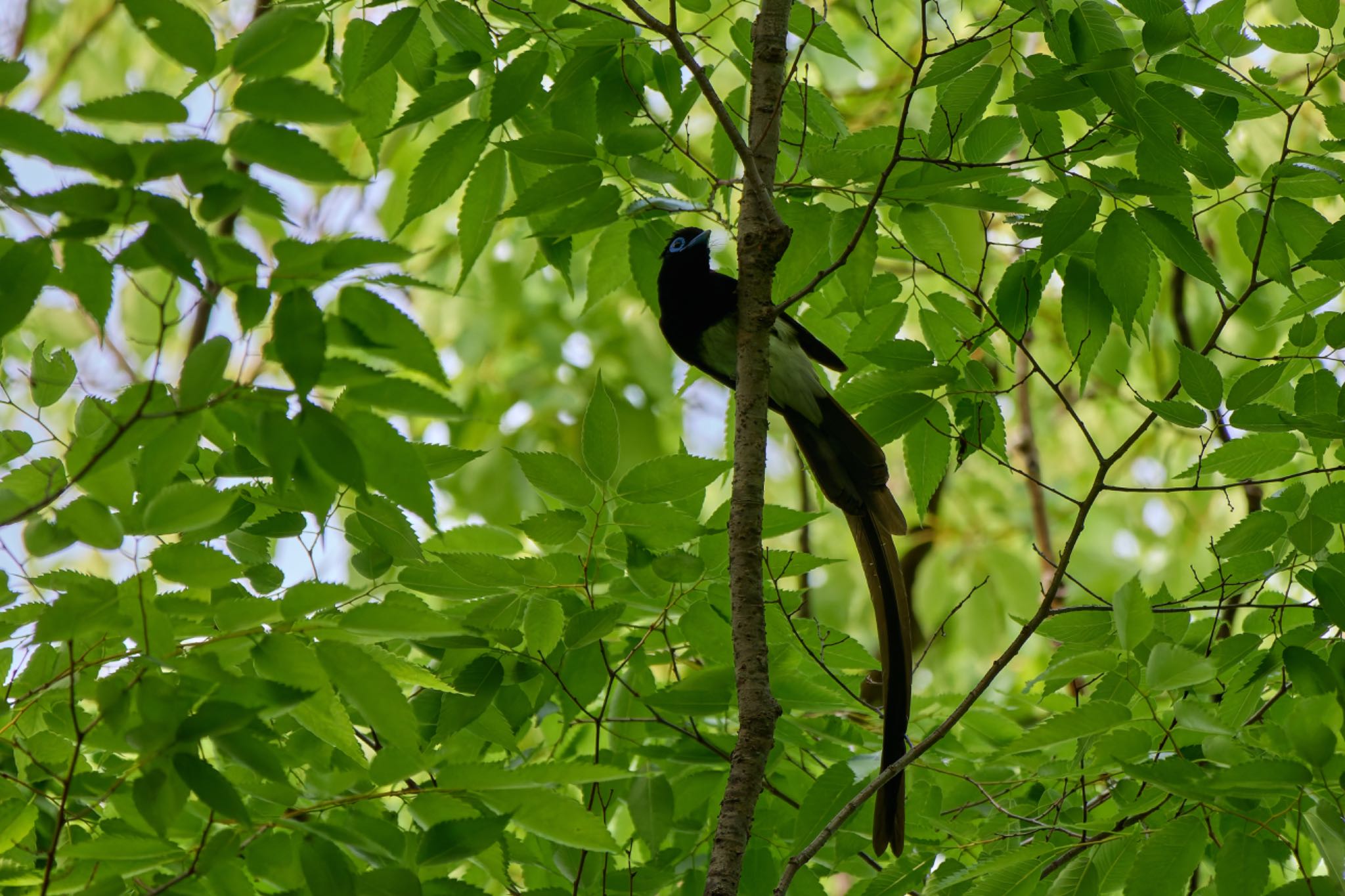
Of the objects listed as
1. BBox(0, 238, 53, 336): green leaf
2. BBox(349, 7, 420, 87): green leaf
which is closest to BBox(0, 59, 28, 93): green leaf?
BBox(0, 238, 53, 336): green leaf

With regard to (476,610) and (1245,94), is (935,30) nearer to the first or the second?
(1245,94)

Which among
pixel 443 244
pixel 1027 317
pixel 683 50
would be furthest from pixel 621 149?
pixel 443 244

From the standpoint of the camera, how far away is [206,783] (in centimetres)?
111

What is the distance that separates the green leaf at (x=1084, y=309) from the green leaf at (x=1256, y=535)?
34 centimetres

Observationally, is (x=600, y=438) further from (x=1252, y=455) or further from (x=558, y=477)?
(x=1252, y=455)

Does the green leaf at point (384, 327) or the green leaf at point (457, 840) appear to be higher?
the green leaf at point (384, 327)

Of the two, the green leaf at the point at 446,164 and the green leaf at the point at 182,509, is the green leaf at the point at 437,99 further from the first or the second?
the green leaf at the point at 182,509

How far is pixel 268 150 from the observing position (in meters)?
1.08

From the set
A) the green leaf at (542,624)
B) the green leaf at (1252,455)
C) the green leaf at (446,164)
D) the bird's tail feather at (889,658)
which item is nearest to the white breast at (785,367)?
the bird's tail feather at (889,658)

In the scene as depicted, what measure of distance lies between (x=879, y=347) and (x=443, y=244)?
290cm

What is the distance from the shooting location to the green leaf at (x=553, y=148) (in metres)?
1.71

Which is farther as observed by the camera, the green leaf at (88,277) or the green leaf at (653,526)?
the green leaf at (653,526)

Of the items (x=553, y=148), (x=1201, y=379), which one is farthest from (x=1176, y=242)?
(x=553, y=148)

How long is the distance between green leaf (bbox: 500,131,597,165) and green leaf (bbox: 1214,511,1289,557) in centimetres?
105
